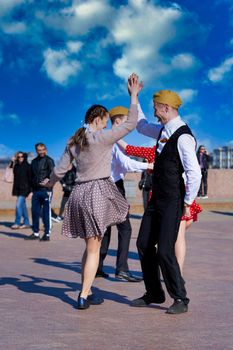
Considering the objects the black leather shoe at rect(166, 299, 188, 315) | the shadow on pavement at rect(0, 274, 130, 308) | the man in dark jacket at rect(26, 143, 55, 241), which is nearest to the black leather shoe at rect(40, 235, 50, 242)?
the man in dark jacket at rect(26, 143, 55, 241)

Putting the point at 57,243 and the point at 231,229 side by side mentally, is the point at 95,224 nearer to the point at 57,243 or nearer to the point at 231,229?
the point at 57,243

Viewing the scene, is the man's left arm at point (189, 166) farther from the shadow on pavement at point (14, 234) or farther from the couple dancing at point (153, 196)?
the shadow on pavement at point (14, 234)

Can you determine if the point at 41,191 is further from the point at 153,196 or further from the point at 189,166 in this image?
the point at 189,166

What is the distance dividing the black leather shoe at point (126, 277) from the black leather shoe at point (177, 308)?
6.07ft

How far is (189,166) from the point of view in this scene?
18.2 feet

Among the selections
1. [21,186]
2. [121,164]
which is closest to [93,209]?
[121,164]

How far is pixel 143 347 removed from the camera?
4.55 metres

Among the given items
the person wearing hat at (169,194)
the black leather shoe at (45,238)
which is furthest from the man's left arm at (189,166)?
the black leather shoe at (45,238)

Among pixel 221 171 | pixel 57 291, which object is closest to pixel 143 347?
pixel 57 291

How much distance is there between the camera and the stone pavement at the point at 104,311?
4723 mm

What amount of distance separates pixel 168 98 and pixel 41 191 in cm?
692

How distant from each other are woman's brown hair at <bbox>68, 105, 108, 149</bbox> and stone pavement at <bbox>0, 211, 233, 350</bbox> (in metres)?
1.38

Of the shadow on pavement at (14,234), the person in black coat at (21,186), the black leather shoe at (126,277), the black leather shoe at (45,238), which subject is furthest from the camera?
the person in black coat at (21,186)

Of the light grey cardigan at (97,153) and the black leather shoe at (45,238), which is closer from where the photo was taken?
the light grey cardigan at (97,153)
